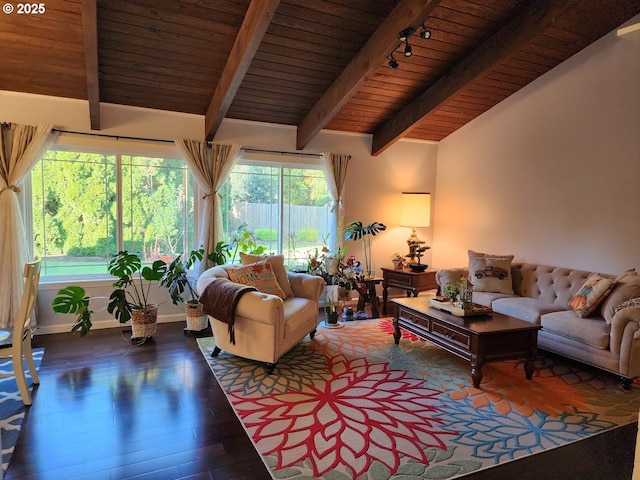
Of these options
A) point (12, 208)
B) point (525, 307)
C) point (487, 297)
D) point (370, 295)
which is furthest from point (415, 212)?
point (12, 208)

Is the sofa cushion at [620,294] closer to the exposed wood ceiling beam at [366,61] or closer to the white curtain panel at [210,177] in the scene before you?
the exposed wood ceiling beam at [366,61]

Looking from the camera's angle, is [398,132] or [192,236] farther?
[398,132]

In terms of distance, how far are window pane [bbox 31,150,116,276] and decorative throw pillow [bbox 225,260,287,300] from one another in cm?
176

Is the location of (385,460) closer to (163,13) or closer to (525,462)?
(525,462)

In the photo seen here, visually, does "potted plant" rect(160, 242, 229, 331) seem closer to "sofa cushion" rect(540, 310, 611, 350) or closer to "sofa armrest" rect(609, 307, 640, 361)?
"sofa cushion" rect(540, 310, 611, 350)

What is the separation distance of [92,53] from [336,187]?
129 inches

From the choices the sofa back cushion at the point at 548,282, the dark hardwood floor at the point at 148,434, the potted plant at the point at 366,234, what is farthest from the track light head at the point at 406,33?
the dark hardwood floor at the point at 148,434

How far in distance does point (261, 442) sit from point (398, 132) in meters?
4.24

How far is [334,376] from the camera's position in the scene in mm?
3342

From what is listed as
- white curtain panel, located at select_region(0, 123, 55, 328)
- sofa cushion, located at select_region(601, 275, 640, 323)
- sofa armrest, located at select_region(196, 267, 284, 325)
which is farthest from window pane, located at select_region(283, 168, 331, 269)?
sofa cushion, located at select_region(601, 275, 640, 323)

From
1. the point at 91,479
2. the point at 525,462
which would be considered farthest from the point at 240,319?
the point at 525,462

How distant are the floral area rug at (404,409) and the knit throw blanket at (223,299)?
449 millimetres

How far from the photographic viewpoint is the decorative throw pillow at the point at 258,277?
3857 millimetres

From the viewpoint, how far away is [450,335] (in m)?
3.39
